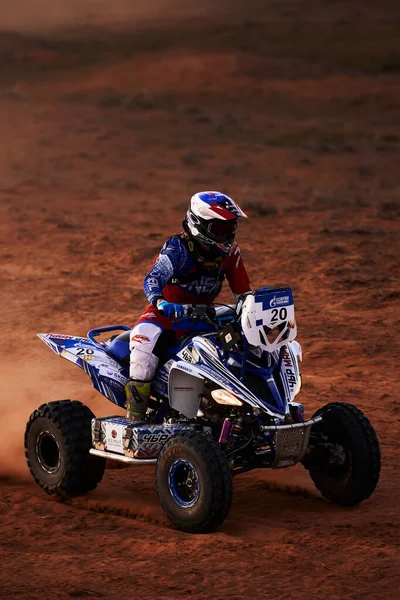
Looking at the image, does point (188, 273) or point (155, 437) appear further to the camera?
point (188, 273)

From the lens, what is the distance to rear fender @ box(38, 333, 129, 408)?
8977mm

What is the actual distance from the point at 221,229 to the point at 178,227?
40.4ft

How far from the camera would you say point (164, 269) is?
854 cm

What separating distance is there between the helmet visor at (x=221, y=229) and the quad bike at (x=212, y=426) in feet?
1.77

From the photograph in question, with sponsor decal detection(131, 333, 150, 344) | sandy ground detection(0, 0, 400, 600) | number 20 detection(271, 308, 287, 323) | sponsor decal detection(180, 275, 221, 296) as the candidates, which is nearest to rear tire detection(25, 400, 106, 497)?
sandy ground detection(0, 0, 400, 600)

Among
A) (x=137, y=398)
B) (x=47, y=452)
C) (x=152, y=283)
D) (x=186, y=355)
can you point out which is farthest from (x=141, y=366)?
(x=47, y=452)

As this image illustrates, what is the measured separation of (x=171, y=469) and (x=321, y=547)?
1.17m

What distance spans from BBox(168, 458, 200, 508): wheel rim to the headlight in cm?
54

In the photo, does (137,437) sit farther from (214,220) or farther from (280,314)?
(214,220)

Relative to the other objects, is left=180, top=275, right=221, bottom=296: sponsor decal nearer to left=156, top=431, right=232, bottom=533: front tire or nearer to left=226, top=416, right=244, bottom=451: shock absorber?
left=226, top=416, right=244, bottom=451: shock absorber

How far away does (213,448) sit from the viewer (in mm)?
7598

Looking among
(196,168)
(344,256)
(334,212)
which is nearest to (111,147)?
(196,168)

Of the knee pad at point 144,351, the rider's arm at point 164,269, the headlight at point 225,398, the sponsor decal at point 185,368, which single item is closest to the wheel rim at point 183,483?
the headlight at point 225,398

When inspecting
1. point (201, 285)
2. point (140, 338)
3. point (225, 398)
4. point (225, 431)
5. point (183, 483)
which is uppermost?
point (201, 285)
